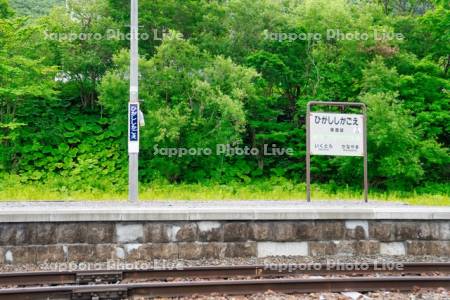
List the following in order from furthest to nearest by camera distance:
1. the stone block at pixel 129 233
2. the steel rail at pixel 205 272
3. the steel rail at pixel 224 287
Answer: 1. the stone block at pixel 129 233
2. the steel rail at pixel 205 272
3. the steel rail at pixel 224 287

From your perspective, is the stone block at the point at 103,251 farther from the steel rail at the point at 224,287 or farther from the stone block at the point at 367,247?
the stone block at the point at 367,247

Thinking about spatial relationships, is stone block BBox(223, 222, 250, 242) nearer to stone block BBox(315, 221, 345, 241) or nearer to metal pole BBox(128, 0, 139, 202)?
stone block BBox(315, 221, 345, 241)

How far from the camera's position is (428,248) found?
8.81 meters

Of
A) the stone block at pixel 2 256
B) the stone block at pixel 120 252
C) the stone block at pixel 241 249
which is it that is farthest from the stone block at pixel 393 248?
the stone block at pixel 2 256

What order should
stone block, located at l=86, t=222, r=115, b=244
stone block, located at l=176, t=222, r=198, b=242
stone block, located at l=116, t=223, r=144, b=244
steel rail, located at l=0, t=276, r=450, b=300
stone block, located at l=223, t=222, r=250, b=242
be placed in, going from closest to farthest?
steel rail, located at l=0, t=276, r=450, b=300, stone block, located at l=86, t=222, r=115, b=244, stone block, located at l=116, t=223, r=144, b=244, stone block, located at l=176, t=222, r=198, b=242, stone block, located at l=223, t=222, r=250, b=242

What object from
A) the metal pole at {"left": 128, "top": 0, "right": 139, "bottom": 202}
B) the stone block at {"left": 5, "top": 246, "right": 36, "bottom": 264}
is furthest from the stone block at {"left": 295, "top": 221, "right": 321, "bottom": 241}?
the stone block at {"left": 5, "top": 246, "right": 36, "bottom": 264}

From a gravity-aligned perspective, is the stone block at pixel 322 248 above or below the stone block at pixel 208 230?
below

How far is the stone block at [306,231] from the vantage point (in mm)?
8539

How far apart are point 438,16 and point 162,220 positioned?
17.6m

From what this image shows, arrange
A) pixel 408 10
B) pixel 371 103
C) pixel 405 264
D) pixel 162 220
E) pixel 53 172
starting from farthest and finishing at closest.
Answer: pixel 408 10 < pixel 53 172 < pixel 371 103 < pixel 162 220 < pixel 405 264

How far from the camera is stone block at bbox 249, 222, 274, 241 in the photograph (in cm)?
845

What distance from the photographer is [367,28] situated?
21.0 metres

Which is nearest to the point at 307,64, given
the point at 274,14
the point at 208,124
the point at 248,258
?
the point at 274,14

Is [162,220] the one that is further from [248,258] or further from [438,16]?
[438,16]
